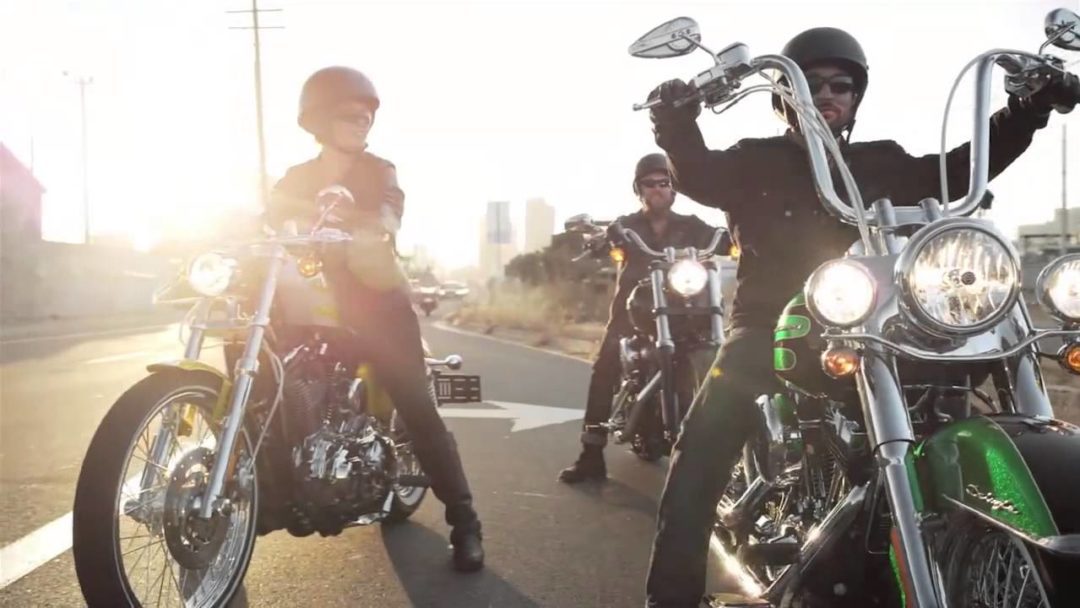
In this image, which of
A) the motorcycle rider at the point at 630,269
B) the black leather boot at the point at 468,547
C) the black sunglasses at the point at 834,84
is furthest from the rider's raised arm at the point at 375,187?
the motorcycle rider at the point at 630,269

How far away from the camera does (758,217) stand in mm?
3000

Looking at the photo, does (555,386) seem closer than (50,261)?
Yes

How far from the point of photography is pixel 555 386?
1052 cm

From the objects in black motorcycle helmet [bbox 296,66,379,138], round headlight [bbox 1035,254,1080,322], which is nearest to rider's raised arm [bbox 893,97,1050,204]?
round headlight [bbox 1035,254,1080,322]

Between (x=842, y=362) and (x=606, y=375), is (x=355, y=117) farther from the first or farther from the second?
(x=842, y=362)

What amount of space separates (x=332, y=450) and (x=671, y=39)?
204 cm

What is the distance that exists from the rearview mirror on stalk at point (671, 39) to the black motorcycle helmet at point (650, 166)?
316cm

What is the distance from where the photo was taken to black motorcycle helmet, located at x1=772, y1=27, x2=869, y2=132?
2.96m

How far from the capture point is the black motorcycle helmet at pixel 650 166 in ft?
18.3

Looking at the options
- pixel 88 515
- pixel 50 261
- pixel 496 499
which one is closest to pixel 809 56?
pixel 88 515

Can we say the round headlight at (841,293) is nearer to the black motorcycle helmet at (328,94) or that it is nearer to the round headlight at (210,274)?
the round headlight at (210,274)

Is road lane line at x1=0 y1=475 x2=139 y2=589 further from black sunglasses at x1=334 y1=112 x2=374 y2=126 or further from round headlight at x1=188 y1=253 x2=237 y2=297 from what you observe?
black sunglasses at x1=334 y1=112 x2=374 y2=126

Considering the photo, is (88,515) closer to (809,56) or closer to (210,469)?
(210,469)

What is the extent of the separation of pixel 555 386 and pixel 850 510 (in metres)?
8.25
